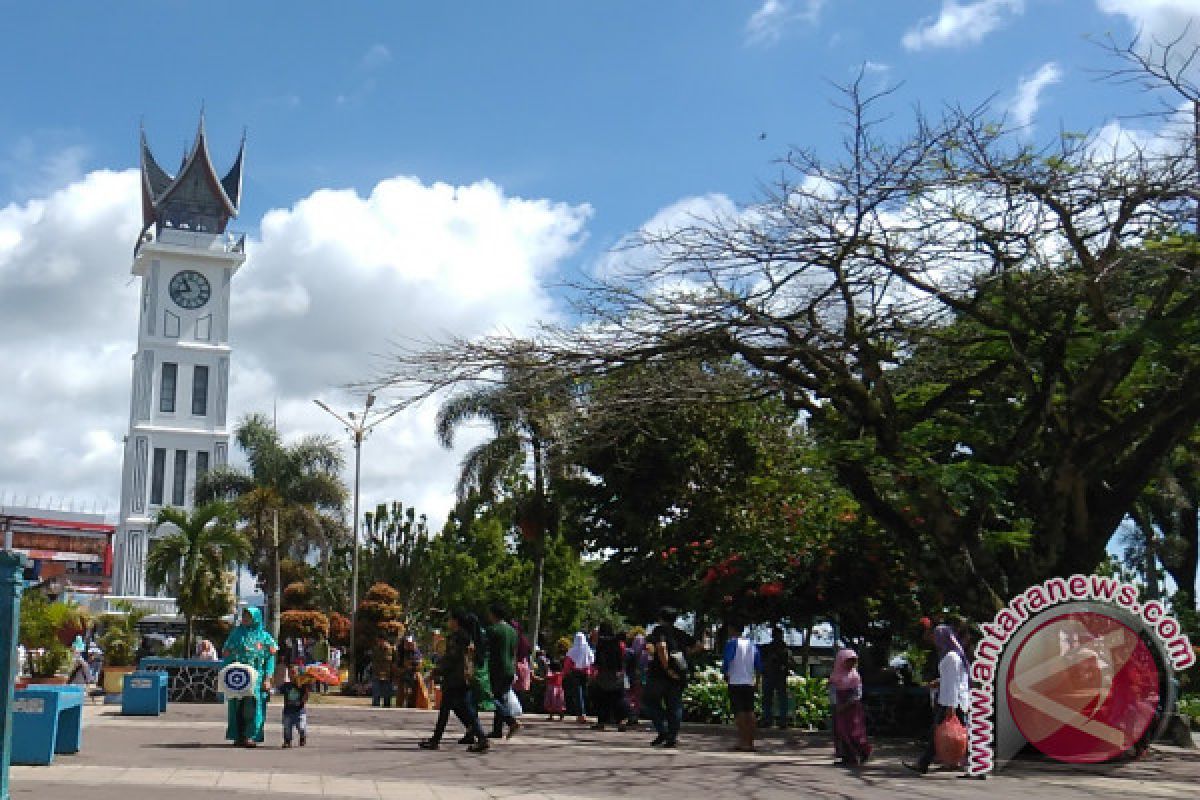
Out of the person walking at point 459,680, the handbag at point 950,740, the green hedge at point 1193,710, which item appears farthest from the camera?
the green hedge at point 1193,710

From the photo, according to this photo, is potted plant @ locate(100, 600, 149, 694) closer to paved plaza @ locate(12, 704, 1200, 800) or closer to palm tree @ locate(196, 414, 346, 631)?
palm tree @ locate(196, 414, 346, 631)

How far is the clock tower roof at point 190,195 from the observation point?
92.1 meters

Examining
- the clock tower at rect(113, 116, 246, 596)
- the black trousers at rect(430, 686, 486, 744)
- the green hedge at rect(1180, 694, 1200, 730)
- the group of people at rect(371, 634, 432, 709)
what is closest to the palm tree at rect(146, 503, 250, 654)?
the group of people at rect(371, 634, 432, 709)

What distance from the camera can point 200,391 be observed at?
286ft

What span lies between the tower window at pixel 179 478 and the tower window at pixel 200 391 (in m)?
3.03

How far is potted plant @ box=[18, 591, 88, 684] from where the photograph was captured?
1028 inches

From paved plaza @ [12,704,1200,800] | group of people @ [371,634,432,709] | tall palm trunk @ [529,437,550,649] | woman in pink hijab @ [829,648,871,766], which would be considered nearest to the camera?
paved plaza @ [12,704,1200,800]

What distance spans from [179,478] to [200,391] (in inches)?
239

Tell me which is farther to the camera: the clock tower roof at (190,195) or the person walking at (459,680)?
the clock tower roof at (190,195)

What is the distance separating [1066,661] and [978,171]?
5.57 metres

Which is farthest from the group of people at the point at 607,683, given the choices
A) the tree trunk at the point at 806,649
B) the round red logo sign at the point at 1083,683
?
the tree trunk at the point at 806,649

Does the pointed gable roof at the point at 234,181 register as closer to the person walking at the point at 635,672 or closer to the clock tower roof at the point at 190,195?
the clock tower roof at the point at 190,195

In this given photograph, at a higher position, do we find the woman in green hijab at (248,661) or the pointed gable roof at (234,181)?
the pointed gable roof at (234,181)

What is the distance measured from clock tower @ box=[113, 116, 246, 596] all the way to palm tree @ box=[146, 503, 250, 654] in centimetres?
4802
